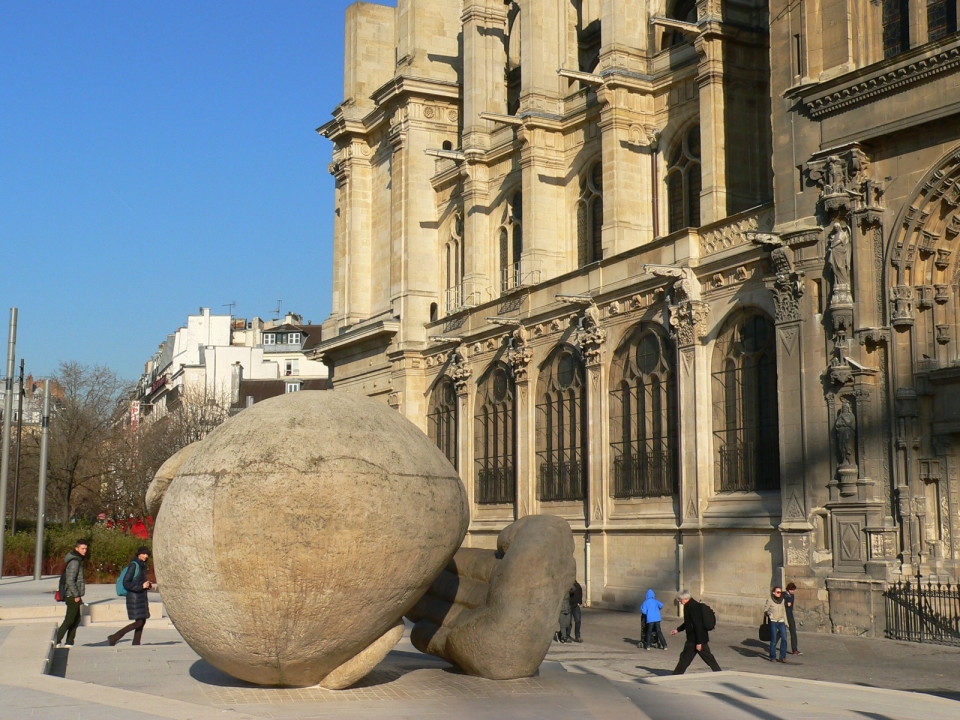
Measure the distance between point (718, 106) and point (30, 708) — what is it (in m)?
23.5

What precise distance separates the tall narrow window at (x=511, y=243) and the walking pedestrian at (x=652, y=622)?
1838 cm

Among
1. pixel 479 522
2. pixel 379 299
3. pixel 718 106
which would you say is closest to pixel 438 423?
pixel 479 522

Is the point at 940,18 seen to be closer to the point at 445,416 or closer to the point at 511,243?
the point at 511,243

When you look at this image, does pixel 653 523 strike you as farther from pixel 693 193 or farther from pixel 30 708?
pixel 30 708

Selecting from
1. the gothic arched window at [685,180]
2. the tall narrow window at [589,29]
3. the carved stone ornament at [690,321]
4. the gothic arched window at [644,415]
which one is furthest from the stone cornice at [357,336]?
the carved stone ornament at [690,321]

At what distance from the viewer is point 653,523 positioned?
2938 cm

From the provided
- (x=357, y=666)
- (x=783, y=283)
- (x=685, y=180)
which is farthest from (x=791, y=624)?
(x=685, y=180)

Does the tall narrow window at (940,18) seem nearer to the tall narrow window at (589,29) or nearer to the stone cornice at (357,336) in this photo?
the tall narrow window at (589,29)

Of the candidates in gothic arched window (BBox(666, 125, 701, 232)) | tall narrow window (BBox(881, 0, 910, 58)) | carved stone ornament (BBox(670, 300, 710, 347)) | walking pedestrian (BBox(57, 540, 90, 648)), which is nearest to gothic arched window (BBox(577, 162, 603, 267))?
gothic arched window (BBox(666, 125, 701, 232))

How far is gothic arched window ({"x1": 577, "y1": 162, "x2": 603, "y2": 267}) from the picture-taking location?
3622 centimetres

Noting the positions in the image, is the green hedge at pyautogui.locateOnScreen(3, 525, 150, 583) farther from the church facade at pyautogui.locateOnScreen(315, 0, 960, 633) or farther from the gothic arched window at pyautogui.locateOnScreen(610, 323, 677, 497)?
the gothic arched window at pyautogui.locateOnScreen(610, 323, 677, 497)

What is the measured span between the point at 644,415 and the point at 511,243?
35.8 feet

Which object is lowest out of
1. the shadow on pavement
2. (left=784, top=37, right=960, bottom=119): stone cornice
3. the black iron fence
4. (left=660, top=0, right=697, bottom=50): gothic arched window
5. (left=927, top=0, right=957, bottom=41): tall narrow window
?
the shadow on pavement

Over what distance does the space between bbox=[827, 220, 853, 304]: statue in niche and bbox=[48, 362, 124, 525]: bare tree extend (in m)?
44.6
